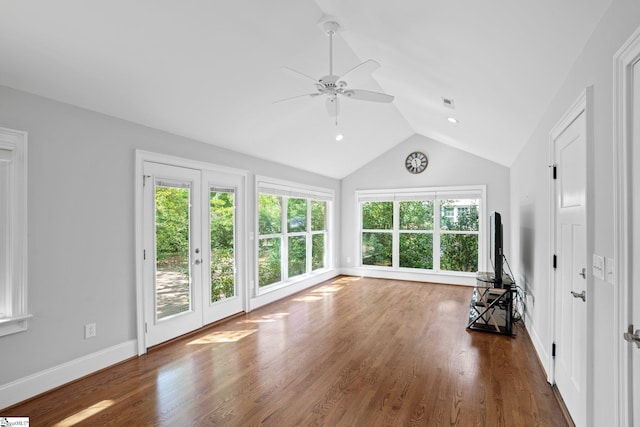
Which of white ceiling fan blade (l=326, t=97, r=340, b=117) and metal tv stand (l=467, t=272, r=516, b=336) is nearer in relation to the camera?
white ceiling fan blade (l=326, t=97, r=340, b=117)

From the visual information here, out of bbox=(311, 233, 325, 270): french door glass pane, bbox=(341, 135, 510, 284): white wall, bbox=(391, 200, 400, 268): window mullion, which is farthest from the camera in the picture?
bbox=(391, 200, 400, 268): window mullion

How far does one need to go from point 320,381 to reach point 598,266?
7.12ft

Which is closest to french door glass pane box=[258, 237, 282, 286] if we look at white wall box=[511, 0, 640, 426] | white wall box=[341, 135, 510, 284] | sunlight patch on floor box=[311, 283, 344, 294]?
sunlight patch on floor box=[311, 283, 344, 294]

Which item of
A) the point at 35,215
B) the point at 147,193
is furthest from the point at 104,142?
the point at 35,215

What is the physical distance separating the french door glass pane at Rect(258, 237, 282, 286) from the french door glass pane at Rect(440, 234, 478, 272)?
3486 millimetres

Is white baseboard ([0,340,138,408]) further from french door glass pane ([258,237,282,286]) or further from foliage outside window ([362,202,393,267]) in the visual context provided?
foliage outside window ([362,202,393,267])

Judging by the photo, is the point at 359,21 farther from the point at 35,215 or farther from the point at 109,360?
the point at 109,360

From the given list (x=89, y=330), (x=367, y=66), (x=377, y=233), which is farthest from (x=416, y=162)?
(x=89, y=330)

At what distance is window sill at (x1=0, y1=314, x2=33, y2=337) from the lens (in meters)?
2.38

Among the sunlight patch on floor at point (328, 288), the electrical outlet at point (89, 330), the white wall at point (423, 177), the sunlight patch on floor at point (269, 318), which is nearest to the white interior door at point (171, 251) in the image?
the electrical outlet at point (89, 330)

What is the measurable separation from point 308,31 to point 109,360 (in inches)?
141

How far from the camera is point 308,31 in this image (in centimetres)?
293

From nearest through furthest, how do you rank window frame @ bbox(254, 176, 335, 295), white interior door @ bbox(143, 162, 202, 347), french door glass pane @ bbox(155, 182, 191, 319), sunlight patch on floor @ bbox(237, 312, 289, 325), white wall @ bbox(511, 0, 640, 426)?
white wall @ bbox(511, 0, 640, 426) → white interior door @ bbox(143, 162, 202, 347) → french door glass pane @ bbox(155, 182, 191, 319) → sunlight patch on floor @ bbox(237, 312, 289, 325) → window frame @ bbox(254, 176, 335, 295)

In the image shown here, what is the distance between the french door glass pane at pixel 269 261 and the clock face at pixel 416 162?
333 cm
